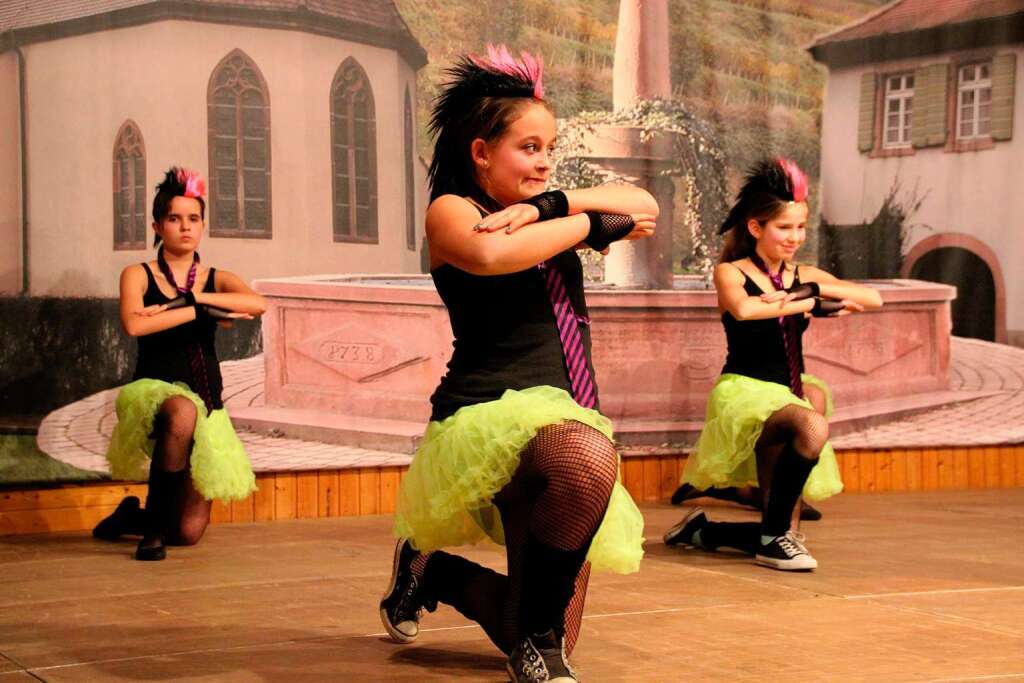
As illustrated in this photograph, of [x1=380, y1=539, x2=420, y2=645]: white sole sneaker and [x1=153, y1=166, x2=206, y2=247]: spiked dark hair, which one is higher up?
[x1=153, y1=166, x2=206, y2=247]: spiked dark hair

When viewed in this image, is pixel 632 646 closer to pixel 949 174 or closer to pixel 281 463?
pixel 281 463

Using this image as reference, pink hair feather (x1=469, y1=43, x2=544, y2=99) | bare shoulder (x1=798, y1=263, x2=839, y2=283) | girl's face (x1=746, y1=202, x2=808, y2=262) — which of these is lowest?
bare shoulder (x1=798, y1=263, x2=839, y2=283)

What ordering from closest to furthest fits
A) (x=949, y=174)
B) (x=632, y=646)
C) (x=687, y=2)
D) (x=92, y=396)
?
(x=632, y=646) < (x=92, y=396) < (x=687, y=2) < (x=949, y=174)

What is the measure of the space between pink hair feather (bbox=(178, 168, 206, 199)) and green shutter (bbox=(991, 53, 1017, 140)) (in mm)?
4009

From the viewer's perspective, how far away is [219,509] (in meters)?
5.68

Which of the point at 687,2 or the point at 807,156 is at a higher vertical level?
the point at 687,2

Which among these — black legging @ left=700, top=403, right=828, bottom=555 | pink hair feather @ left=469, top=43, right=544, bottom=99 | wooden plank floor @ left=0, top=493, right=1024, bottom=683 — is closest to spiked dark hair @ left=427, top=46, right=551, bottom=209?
pink hair feather @ left=469, top=43, right=544, bottom=99

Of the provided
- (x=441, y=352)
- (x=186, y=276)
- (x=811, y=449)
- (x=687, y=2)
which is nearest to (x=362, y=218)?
(x=441, y=352)

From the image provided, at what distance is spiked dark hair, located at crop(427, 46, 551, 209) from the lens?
113 inches

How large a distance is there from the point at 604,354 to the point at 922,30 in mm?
2339

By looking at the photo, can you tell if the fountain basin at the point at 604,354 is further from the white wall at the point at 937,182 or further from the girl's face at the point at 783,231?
the girl's face at the point at 783,231

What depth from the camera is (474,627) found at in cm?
353

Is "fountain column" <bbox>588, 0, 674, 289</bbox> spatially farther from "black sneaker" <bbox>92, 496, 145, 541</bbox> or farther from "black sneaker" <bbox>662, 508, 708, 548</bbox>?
"black sneaker" <bbox>92, 496, 145, 541</bbox>

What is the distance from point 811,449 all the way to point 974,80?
3270 mm
